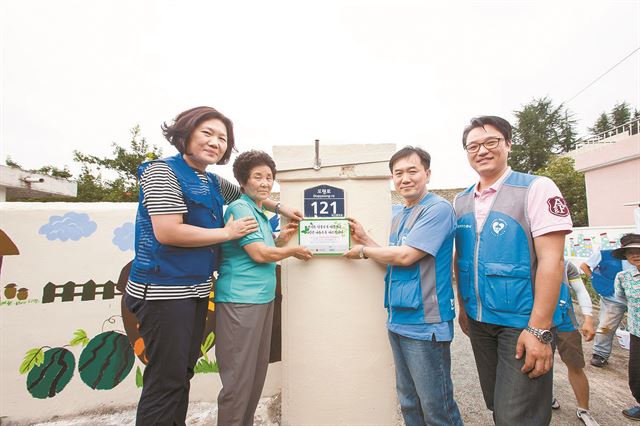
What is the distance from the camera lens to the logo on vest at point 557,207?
1447 millimetres

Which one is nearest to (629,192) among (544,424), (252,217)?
(544,424)

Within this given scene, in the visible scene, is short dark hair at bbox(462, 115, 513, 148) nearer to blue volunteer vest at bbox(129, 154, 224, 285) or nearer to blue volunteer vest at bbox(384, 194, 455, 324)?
blue volunteer vest at bbox(384, 194, 455, 324)

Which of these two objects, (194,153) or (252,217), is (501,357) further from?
(194,153)

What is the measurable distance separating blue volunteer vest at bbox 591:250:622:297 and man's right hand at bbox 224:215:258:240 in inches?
185

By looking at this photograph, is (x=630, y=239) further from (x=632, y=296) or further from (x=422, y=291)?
(x=422, y=291)

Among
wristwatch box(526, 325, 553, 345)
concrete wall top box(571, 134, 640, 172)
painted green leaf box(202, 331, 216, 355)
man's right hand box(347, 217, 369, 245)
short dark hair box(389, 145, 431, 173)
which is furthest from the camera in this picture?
concrete wall top box(571, 134, 640, 172)

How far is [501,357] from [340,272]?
1109 mm

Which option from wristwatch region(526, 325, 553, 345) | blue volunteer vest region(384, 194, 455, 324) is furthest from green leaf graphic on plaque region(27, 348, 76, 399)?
wristwatch region(526, 325, 553, 345)

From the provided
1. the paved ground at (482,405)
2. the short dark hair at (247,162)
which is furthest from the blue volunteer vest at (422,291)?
the paved ground at (482,405)

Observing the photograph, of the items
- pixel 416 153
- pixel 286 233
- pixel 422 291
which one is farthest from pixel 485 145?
pixel 286 233

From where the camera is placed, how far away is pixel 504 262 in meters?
1.53

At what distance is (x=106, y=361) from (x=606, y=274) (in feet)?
20.1

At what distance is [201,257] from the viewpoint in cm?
160

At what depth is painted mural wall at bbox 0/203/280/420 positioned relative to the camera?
8.32 ft
